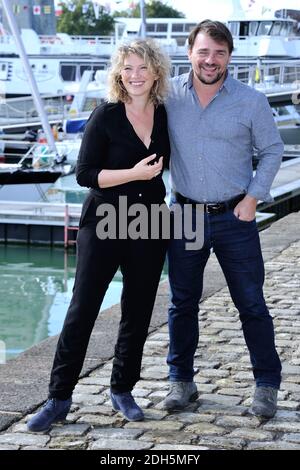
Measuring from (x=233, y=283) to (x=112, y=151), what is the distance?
0.80 meters

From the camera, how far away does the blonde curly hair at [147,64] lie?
4.19 m

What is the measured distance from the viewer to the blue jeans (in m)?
4.43

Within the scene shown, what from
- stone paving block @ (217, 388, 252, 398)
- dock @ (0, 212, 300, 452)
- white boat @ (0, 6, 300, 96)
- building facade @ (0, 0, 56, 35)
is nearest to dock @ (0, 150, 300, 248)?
dock @ (0, 212, 300, 452)

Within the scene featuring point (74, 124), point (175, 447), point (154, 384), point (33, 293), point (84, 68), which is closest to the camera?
point (175, 447)

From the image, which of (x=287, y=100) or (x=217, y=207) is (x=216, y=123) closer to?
(x=217, y=207)

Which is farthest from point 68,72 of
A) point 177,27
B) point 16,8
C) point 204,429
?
point 204,429

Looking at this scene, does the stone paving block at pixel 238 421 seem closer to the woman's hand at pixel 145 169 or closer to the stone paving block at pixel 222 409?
the stone paving block at pixel 222 409

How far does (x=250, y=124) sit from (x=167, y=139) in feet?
1.15

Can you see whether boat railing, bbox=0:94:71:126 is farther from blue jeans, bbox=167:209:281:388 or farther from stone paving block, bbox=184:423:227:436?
stone paving block, bbox=184:423:227:436

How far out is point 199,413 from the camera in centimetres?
452

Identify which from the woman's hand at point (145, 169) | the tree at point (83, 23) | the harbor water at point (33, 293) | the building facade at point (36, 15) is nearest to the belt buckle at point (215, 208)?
the woman's hand at point (145, 169)

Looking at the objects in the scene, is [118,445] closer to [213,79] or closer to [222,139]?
[222,139]
